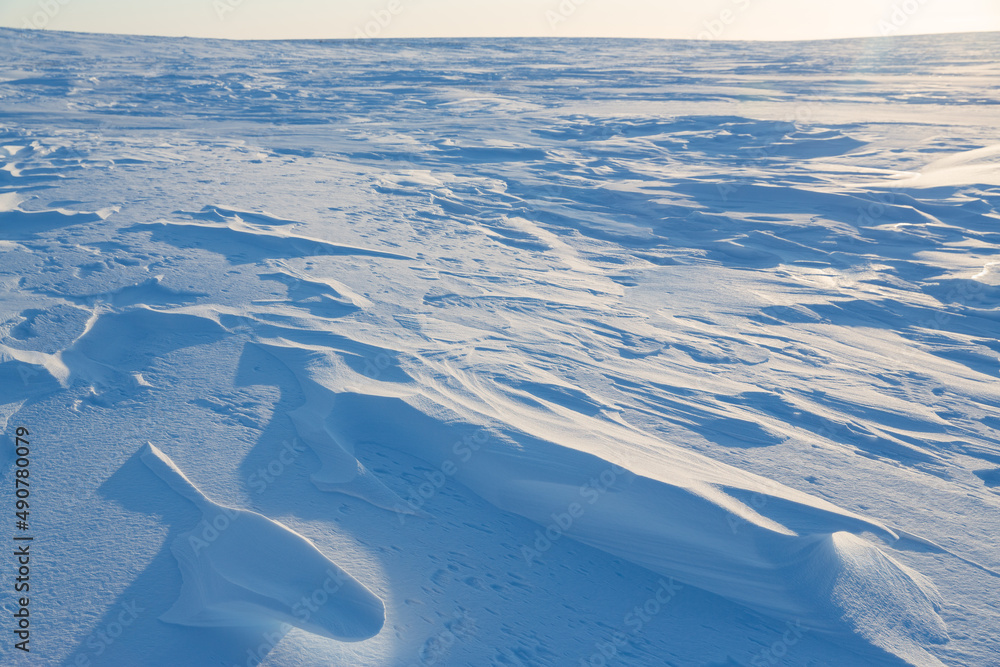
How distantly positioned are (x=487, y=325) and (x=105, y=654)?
6.40ft

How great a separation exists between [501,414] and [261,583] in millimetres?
948

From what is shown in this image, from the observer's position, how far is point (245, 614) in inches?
58.2

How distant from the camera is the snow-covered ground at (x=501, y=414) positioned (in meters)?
1.52

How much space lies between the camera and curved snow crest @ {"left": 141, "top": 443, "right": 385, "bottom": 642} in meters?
1.47

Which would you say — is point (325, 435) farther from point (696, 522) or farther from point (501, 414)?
point (696, 522)

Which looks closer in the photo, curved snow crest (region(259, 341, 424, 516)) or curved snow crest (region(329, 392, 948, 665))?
curved snow crest (region(329, 392, 948, 665))

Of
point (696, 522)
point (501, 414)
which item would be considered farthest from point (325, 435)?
Result: point (696, 522)

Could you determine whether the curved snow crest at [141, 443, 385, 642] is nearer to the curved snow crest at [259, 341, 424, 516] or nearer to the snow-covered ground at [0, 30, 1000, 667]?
the snow-covered ground at [0, 30, 1000, 667]

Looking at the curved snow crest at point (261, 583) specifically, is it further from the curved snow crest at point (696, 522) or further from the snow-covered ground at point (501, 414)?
the curved snow crest at point (696, 522)

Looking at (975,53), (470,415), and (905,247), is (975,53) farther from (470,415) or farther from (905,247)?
(470,415)

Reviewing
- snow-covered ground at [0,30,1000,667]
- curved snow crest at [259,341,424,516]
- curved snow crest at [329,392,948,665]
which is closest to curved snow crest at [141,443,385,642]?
snow-covered ground at [0,30,1000,667]

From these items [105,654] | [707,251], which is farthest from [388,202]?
[105,654]

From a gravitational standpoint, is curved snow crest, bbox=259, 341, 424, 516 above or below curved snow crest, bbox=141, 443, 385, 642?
above

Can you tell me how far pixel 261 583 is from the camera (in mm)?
1577
